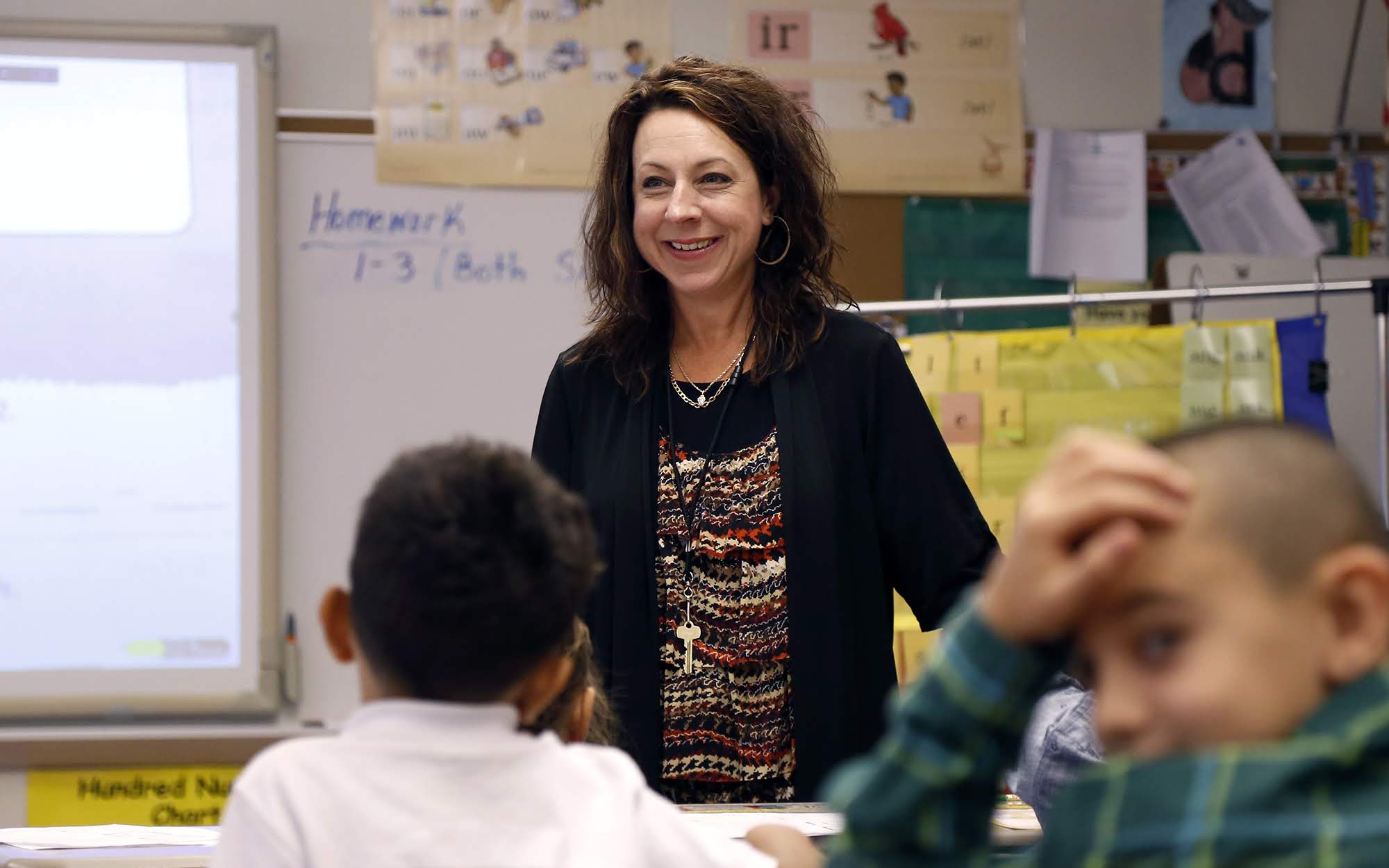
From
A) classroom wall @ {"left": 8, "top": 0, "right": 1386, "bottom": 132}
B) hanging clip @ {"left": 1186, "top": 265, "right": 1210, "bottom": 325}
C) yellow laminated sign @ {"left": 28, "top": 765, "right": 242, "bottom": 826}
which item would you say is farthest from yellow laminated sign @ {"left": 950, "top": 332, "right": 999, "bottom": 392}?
yellow laminated sign @ {"left": 28, "top": 765, "right": 242, "bottom": 826}

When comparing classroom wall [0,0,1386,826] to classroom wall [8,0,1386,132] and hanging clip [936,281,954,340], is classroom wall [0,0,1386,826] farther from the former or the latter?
hanging clip [936,281,954,340]

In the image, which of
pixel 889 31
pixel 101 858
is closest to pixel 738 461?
pixel 101 858

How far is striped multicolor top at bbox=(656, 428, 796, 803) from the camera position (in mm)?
1449

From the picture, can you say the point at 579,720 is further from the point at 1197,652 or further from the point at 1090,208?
the point at 1090,208

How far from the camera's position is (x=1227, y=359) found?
8.87 ft

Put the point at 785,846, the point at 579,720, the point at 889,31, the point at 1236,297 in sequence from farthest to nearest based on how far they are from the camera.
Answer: the point at 889,31
the point at 1236,297
the point at 579,720
the point at 785,846

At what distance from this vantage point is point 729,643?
4.84ft

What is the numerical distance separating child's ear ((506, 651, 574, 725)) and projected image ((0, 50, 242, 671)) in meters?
2.32

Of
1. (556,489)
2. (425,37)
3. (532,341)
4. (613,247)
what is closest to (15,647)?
(532,341)

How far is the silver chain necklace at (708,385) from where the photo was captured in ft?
5.21

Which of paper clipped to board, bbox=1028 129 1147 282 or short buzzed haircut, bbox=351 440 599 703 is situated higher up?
paper clipped to board, bbox=1028 129 1147 282

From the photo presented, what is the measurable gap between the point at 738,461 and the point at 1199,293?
154 cm

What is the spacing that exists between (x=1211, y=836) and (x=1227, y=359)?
242cm

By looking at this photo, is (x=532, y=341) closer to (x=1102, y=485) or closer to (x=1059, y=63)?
(x=1059, y=63)
